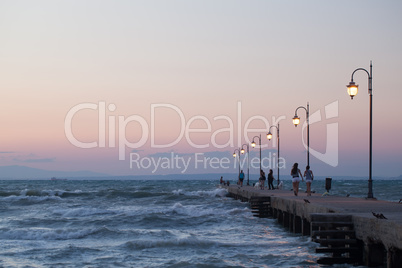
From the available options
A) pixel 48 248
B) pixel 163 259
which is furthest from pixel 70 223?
pixel 163 259

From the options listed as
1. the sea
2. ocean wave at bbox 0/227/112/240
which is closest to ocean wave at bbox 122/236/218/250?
the sea

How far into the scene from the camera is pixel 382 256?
13.2 meters

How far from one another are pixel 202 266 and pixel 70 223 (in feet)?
53.0

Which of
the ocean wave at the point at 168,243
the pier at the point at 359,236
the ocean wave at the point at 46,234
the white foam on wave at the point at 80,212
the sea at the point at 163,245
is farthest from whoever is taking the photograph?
the white foam on wave at the point at 80,212

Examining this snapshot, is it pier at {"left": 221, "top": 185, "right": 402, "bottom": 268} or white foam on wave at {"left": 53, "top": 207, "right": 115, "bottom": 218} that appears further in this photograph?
white foam on wave at {"left": 53, "top": 207, "right": 115, "bottom": 218}

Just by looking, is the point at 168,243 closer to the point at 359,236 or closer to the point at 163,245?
the point at 163,245

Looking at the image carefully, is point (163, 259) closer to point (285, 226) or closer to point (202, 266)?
point (202, 266)

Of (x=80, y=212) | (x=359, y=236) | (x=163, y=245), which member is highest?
(x=359, y=236)

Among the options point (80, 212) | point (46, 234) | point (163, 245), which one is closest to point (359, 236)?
point (163, 245)

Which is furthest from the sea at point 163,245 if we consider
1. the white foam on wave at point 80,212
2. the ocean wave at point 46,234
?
the white foam on wave at point 80,212

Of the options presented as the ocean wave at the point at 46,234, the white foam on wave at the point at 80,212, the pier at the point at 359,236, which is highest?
the pier at the point at 359,236

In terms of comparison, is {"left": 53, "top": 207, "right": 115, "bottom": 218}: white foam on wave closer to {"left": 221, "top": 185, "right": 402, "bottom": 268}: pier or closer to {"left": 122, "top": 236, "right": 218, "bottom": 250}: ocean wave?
{"left": 122, "top": 236, "right": 218, "bottom": 250}: ocean wave

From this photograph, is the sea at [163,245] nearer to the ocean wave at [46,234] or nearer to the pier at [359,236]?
the ocean wave at [46,234]

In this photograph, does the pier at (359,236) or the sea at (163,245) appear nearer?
the pier at (359,236)
